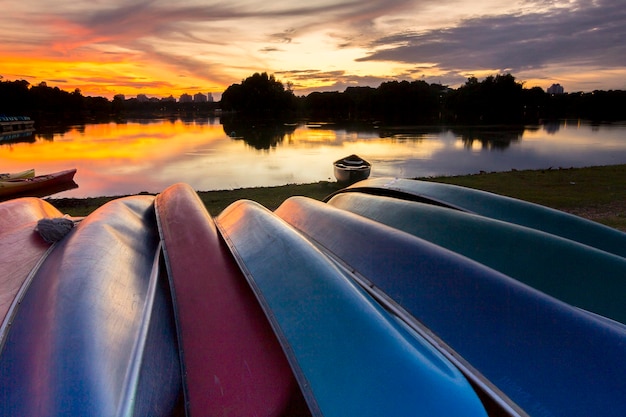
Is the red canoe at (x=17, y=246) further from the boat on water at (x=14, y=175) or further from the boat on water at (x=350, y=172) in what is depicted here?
the boat on water at (x=14, y=175)

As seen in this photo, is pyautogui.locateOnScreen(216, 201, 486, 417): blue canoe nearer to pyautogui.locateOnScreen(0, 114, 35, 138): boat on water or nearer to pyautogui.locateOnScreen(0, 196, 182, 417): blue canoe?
pyautogui.locateOnScreen(0, 196, 182, 417): blue canoe

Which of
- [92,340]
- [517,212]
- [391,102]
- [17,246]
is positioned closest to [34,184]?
[17,246]

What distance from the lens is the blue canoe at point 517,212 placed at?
138 inches

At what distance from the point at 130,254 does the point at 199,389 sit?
129 centimetres

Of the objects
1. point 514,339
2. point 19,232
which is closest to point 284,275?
point 514,339

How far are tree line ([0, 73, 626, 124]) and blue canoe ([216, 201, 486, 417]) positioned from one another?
7564cm

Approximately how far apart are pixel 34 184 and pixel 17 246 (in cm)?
1257

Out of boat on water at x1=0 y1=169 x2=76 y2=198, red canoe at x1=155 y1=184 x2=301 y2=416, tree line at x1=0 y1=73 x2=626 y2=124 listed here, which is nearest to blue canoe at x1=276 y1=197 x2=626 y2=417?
red canoe at x1=155 y1=184 x2=301 y2=416

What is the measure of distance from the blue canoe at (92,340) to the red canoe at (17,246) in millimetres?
99

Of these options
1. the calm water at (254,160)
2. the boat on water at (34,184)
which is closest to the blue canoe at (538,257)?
the calm water at (254,160)

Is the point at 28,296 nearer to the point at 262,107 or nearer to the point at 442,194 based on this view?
the point at 442,194

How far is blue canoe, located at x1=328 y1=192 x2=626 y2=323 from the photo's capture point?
8.53 ft

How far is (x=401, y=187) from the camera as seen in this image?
184 inches

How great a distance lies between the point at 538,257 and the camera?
9.32ft
